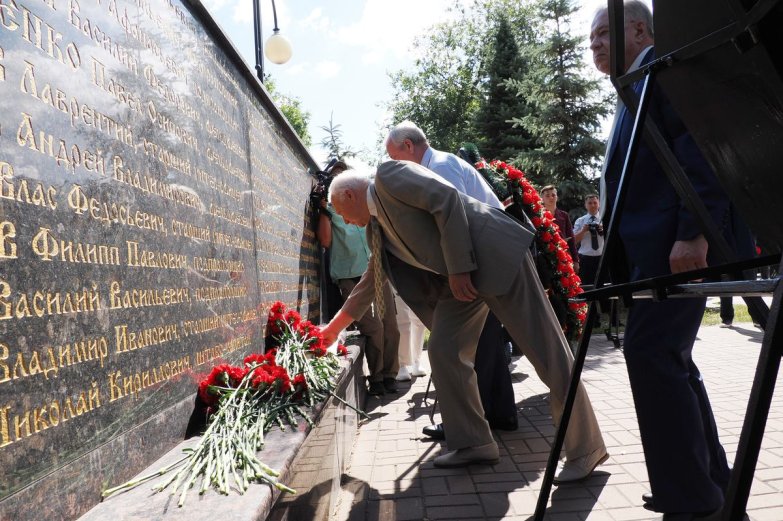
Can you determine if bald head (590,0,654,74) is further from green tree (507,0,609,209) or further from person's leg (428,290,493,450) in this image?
green tree (507,0,609,209)

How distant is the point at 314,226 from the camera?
6.77 m

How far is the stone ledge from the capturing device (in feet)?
4.94

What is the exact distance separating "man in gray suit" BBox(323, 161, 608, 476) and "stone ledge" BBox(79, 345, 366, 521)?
27.4 inches

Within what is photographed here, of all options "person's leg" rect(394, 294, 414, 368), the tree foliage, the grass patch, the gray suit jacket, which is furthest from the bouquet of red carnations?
the tree foliage

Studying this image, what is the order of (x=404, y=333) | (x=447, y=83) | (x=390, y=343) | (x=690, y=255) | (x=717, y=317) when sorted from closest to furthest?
(x=690, y=255) → (x=390, y=343) → (x=404, y=333) → (x=717, y=317) → (x=447, y=83)

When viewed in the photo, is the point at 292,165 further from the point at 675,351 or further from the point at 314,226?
the point at 675,351

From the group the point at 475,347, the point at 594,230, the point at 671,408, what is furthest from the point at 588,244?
the point at 671,408

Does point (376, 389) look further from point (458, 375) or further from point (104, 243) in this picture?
point (104, 243)

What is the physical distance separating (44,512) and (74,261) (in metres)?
0.68

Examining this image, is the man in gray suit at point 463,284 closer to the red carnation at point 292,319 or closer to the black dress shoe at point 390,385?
the red carnation at point 292,319

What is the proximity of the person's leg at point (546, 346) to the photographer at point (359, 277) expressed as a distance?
85.4 inches

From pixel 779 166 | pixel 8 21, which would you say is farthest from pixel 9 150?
pixel 779 166

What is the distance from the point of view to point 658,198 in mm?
2318

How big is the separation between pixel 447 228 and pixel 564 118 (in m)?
16.0
